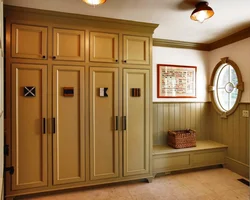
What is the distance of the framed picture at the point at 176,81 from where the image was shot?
3342 millimetres

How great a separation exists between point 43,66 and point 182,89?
98.6 inches

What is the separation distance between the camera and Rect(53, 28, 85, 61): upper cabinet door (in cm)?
228

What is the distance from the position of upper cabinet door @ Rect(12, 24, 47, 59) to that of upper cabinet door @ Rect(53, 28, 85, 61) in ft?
0.43

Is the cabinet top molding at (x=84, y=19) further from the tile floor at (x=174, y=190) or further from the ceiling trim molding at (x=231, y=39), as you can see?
the tile floor at (x=174, y=190)

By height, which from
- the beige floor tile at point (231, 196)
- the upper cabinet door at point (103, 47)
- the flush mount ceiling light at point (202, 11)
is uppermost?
the flush mount ceiling light at point (202, 11)

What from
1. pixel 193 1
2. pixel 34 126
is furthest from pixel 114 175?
pixel 193 1

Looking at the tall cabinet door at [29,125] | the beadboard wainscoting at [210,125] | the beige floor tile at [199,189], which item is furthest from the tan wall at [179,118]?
the tall cabinet door at [29,125]

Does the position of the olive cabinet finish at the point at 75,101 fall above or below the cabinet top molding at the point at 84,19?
below

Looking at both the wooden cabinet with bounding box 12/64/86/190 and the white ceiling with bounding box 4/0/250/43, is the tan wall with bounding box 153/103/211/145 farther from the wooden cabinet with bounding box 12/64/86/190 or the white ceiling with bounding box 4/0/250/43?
the wooden cabinet with bounding box 12/64/86/190

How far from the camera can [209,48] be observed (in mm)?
3631

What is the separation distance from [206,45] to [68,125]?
3.08 m

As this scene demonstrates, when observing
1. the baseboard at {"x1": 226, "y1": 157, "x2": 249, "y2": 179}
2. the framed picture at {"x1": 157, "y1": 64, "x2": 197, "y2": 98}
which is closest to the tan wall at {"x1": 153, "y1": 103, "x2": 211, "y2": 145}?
the framed picture at {"x1": 157, "y1": 64, "x2": 197, "y2": 98}

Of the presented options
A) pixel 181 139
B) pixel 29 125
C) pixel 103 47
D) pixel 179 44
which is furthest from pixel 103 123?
pixel 179 44

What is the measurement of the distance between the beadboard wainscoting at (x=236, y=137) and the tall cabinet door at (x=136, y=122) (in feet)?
5.32
